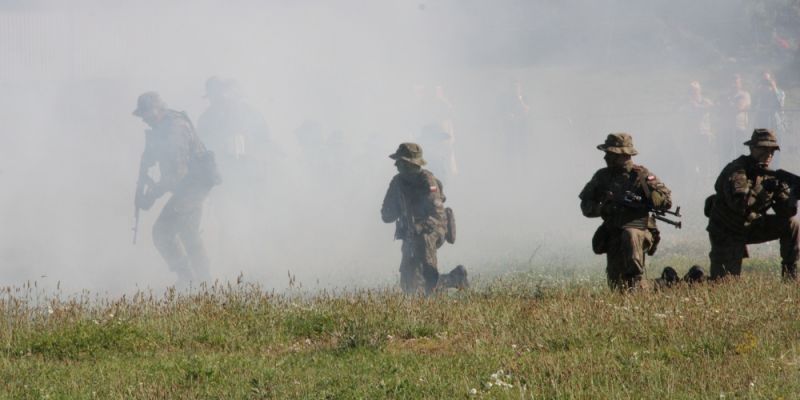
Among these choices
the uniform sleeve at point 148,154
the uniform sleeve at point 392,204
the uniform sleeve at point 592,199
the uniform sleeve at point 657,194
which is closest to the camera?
the uniform sleeve at point 657,194

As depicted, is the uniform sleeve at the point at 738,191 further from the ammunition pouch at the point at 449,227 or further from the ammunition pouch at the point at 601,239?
the ammunition pouch at the point at 449,227

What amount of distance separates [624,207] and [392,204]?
13.0 feet

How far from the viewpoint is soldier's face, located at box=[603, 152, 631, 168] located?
11430 mm

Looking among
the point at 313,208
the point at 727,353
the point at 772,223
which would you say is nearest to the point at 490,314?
the point at 727,353

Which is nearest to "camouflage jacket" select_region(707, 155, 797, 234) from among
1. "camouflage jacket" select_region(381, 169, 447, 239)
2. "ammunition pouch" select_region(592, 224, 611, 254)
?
"ammunition pouch" select_region(592, 224, 611, 254)

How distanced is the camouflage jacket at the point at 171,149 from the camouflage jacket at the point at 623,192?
7.18m

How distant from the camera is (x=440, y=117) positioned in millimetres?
34844

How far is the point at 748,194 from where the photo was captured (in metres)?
11.8

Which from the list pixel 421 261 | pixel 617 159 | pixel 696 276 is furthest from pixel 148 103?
pixel 696 276

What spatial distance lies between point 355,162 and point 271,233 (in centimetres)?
655

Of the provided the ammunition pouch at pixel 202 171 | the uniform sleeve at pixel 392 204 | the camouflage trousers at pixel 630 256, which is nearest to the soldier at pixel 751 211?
the camouflage trousers at pixel 630 256

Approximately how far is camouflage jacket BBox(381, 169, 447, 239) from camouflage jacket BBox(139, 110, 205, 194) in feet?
12.1

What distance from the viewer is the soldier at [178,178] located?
17.1 m

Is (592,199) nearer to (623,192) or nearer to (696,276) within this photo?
(623,192)
